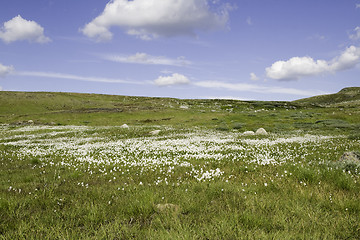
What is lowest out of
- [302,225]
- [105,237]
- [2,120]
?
[2,120]

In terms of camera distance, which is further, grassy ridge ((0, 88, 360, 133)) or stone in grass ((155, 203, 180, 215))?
grassy ridge ((0, 88, 360, 133))

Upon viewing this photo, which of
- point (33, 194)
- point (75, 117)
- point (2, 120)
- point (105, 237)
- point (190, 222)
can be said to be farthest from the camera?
point (75, 117)

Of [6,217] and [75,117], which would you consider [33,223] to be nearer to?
[6,217]

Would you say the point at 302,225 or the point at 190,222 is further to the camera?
the point at 190,222

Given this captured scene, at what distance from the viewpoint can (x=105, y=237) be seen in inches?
162

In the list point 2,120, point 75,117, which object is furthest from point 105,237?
point 2,120

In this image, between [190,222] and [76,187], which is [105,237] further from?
[76,187]

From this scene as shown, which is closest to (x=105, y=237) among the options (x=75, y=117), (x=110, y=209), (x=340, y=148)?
(x=110, y=209)

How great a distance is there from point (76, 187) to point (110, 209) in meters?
2.95

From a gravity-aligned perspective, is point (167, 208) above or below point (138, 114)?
above

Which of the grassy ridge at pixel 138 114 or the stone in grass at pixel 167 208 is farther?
the grassy ridge at pixel 138 114

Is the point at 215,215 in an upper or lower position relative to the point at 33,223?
upper

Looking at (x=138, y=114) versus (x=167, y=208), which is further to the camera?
(x=138, y=114)

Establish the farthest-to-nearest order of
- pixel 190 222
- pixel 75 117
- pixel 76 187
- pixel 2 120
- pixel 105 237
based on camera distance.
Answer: pixel 75 117, pixel 2 120, pixel 76 187, pixel 190 222, pixel 105 237
